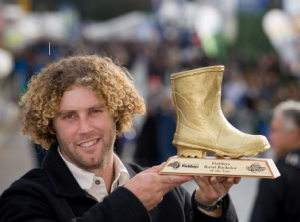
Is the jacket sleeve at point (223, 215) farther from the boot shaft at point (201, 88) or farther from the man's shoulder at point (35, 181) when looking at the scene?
the man's shoulder at point (35, 181)

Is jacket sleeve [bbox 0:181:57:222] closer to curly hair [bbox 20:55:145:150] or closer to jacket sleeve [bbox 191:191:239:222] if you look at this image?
curly hair [bbox 20:55:145:150]

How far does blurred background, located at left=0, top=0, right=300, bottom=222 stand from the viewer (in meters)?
8.41

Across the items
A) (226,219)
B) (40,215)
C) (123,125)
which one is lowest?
(226,219)

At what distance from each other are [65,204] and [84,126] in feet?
1.35

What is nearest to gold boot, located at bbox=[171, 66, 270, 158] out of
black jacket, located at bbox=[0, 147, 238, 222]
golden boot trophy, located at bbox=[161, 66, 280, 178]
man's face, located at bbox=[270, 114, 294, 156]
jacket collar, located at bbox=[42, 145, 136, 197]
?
golden boot trophy, located at bbox=[161, 66, 280, 178]

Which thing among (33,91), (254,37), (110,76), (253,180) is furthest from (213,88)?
(254,37)

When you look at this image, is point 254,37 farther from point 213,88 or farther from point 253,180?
point 213,88

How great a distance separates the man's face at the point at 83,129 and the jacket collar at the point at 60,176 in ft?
0.22

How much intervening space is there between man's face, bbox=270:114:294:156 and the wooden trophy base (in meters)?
2.08

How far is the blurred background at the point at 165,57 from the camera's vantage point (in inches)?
331

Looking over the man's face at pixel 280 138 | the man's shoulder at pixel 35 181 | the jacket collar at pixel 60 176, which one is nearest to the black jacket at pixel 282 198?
the man's face at pixel 280 138

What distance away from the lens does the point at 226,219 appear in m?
2.30

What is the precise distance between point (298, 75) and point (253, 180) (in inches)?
315

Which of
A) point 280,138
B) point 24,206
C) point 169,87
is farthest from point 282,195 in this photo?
point 169,87
